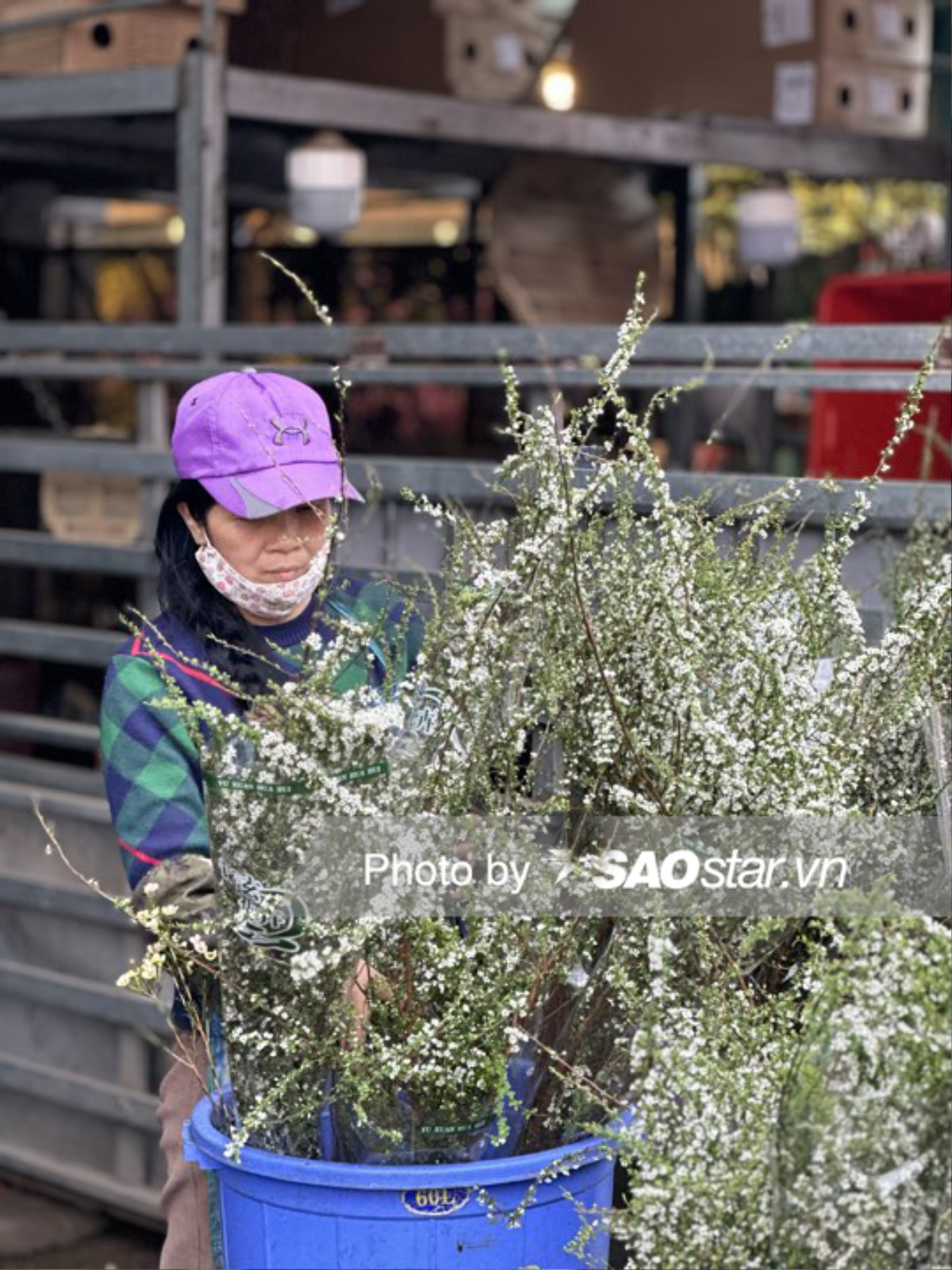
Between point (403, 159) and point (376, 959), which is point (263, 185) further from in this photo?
point (376, 959)

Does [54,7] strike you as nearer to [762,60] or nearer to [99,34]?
[99,34]

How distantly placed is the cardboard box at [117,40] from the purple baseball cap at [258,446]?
269 centimetres

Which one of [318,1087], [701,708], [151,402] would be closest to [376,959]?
[318,1087]

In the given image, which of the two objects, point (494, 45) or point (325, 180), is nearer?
point (325, 180)

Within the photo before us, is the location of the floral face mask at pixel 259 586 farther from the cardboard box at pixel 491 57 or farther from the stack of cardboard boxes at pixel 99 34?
the cardboard box at pixel 491 57

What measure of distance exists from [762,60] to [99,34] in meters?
2.28

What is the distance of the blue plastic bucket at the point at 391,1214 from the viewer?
1.85 meters

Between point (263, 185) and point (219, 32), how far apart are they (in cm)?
274

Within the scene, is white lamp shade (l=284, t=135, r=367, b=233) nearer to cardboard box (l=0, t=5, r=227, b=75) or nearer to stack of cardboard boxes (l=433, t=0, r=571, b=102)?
stack of cardboard boxes (l=433, t=0, r=571, b=102)

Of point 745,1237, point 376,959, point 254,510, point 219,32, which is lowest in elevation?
point 745,1237

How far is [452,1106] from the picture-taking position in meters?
1.91

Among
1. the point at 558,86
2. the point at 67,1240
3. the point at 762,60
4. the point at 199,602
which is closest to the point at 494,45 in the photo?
the point at 558,86

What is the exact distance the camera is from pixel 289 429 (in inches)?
97.0

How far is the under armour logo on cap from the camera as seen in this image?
8.07 ft
